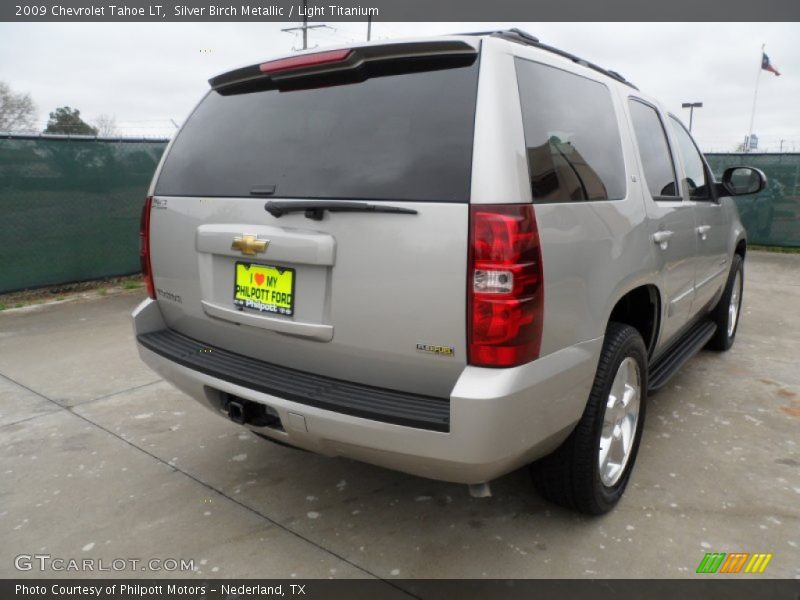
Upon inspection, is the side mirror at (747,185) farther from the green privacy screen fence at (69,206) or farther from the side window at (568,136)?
the green privacy screen fence at (69,206)

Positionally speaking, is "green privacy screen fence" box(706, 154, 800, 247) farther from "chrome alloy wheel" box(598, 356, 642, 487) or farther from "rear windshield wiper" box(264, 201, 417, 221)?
"rear windshield wiper" box(264, 201, 417, 221)

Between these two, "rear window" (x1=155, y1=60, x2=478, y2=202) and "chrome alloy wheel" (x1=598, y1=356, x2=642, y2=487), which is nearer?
"rear window" (x1=155, y1=60, x2=478, y2=202)

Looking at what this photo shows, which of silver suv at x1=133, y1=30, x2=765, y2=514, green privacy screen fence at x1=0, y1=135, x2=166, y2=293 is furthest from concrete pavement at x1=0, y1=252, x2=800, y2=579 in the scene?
green privacy screen fence at x1=0, y1=135, x2=166, y2=293

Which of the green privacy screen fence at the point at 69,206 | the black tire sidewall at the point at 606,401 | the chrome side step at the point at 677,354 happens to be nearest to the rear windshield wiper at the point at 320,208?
the black tire sidewall at the point at 606,401

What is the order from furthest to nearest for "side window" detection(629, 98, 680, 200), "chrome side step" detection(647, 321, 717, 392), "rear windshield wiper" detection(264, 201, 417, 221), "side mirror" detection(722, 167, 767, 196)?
"side mirror" detection(722, 167, 767, 196)
"chrome side step" detection(647, 321, 717, 392)
"side window" detection(629, 98, 680, 200)
"rear windshield wiper" detection(264, 201, 417, 221)

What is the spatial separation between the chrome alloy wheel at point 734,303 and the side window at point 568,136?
119 inches

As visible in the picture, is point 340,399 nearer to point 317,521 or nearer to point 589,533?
point 317,521

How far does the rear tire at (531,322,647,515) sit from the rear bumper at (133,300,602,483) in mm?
149

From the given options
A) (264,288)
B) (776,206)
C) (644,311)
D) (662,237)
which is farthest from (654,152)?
(776,206)

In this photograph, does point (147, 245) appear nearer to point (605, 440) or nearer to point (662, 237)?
point (605, 440)

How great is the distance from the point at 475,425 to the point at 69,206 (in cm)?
718

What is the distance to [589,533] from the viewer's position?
2549 mm

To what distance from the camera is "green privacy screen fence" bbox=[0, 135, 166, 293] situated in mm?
6918

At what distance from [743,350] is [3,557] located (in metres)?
5.41
